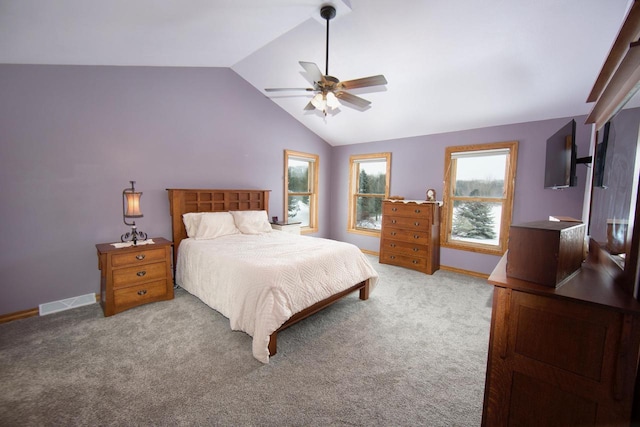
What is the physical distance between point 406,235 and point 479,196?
128 cm

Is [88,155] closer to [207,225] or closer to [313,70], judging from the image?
[207,225]

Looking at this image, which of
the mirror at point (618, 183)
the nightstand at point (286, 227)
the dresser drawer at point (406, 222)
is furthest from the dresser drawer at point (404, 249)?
the mirror at point (618, 183)

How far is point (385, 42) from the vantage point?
2775 mm

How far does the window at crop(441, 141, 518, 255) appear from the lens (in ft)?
12.5

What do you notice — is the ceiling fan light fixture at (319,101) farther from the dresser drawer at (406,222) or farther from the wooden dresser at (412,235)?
the dresser drawer at (406,222)

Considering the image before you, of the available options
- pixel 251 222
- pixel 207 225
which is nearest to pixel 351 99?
pixel 251 222

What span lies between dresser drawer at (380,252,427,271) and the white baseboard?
4.16 metres

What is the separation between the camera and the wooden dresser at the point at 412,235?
414cm

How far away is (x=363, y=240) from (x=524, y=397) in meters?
4.37

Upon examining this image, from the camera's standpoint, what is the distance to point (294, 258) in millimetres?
2502

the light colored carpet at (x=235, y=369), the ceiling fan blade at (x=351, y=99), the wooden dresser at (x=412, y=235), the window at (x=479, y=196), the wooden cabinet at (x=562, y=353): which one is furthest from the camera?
the wooden dresser at (x=412, y=235)

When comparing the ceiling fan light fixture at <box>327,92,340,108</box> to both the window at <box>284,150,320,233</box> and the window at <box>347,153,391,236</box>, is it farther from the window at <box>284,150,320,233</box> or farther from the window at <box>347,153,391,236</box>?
the window at <box>347,153,391,236</box>

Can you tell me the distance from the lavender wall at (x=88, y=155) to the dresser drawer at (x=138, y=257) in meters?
0.59

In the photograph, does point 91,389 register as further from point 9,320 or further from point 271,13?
point 271,13
